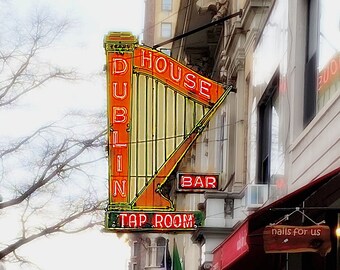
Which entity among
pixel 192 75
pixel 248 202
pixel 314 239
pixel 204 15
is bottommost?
pixel 314 239

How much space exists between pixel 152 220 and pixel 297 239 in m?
10.2

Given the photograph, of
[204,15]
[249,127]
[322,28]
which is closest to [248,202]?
[249,127]

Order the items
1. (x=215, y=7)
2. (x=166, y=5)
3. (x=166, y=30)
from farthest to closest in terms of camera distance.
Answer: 1. (x=166, y=5)
2. (x=166, y=30)
3. (x=215, y=7)

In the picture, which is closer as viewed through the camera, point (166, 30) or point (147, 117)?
point (147, 117)

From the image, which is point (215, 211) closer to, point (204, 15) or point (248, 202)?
point (248, 202)

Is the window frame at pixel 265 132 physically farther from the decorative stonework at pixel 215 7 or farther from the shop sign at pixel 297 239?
the decorative stonework at pixel 215 7

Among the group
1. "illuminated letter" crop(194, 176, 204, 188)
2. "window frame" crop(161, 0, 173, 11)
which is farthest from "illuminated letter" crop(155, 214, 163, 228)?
"window frame" crop(161, 0, 173, 11)

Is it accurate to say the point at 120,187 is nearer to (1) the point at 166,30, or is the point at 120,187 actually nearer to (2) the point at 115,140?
(2) the point at 115,140

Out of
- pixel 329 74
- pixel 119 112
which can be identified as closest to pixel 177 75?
pixel 119 112

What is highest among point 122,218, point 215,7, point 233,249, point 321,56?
point 215,7

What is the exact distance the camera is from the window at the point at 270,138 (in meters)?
15.7

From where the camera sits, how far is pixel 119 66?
20.6m

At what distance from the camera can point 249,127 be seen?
19.9 m

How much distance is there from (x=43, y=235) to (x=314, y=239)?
18815mm
